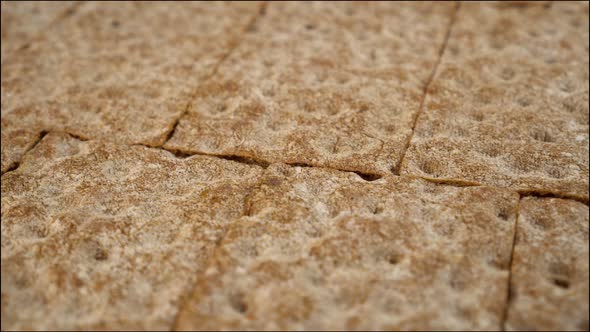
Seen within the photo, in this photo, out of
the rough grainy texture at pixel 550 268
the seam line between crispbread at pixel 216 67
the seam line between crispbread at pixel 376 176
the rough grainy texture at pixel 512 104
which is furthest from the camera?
the seam line between crispbread at pixel 216 67

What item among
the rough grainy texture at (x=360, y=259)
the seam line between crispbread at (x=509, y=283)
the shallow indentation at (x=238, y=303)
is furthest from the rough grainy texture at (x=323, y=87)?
the shallow indentation at (x=238, y=303)

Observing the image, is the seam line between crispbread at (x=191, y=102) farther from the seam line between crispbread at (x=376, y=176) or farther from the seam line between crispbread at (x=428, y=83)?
the seam line between crispbread at (x=428, y=83)

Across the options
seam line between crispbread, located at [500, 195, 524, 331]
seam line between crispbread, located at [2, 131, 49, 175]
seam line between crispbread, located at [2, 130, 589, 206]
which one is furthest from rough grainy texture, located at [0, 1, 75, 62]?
seam line between crispbread, located at [500, 195, 524, 331]

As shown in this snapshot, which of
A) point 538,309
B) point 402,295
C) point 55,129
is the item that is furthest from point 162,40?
point 538,309

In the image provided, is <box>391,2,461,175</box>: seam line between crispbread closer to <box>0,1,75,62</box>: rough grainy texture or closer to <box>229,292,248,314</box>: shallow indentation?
<box>229,292,248,314</box>: shallow indentation

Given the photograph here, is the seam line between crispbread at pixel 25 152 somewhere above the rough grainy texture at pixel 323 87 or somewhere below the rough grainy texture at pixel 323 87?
above

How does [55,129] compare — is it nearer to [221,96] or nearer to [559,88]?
[221,96]

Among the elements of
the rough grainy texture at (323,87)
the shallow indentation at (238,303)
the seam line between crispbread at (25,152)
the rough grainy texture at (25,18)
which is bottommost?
the shallow indentation at (238,303)
